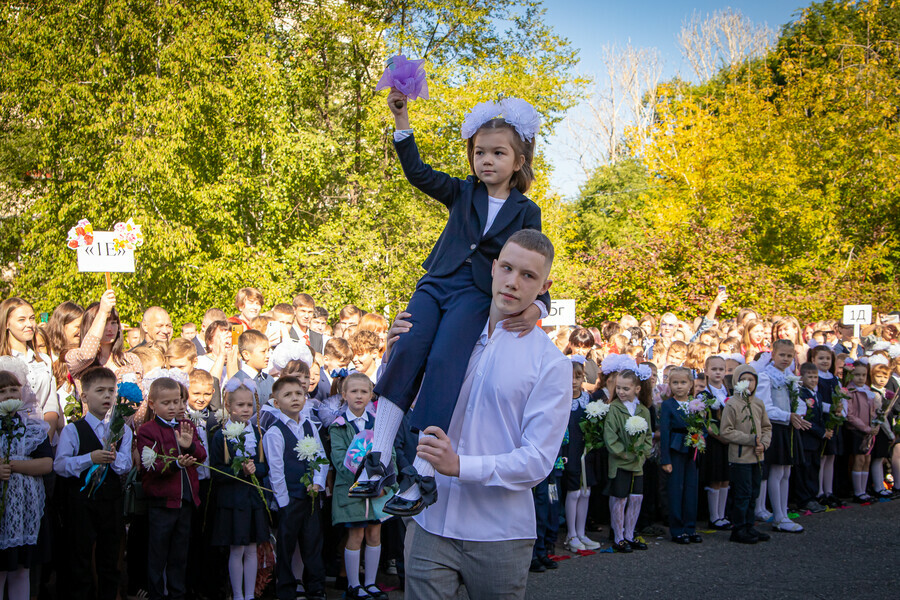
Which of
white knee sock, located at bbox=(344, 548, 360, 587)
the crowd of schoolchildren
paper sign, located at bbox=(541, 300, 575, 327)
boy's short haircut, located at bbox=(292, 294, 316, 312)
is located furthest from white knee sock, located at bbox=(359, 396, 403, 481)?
paper sign, located at bbox=(541, 300, 575, 327)

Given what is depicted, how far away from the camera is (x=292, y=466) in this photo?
643 centimetres

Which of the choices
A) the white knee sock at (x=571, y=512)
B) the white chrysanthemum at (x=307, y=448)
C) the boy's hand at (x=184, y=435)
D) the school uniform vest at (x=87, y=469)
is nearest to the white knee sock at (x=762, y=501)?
the white knee sock at (x=571, y=512)

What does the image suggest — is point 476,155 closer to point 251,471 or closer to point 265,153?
point 251,471

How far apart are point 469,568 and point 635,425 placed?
206 inches

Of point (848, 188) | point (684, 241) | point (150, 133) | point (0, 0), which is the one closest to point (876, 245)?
point (848, 188)

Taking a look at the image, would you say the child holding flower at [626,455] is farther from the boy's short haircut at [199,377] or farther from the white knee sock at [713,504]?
the boy's short haircut at [199,377]

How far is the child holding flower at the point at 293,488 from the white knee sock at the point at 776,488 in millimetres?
5381

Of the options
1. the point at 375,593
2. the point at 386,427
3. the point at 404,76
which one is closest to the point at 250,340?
the point at 375,593

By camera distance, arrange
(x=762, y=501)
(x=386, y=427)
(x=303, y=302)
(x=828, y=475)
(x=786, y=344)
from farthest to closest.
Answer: (x=828, y=475) < (x=303, y=302) < (x=762, y=501) < (x=786, y=344) < (x=386, y=427)

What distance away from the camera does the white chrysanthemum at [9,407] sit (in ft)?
17.0

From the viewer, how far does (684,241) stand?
66.9ft

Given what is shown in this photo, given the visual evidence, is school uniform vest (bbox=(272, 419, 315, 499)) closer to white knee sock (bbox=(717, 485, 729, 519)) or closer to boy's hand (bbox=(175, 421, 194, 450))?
boy's hand (bbox=(175, 421, 194, 450))

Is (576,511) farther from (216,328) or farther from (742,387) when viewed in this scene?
(216,328)

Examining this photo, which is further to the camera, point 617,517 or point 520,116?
point 617,517
